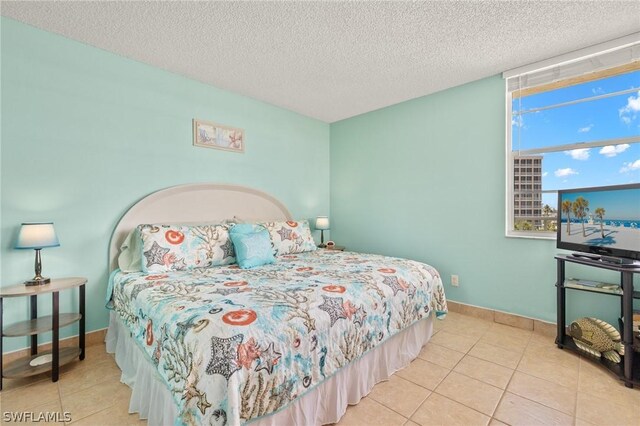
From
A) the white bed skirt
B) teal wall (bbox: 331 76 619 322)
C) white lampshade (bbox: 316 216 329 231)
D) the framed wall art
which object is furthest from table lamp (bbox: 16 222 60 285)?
teal wall (bbox: 331 76 619 322)

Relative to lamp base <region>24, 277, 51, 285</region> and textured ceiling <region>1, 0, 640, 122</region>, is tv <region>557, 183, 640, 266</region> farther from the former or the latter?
lamp base <region>24, 277, 51, 285</region>

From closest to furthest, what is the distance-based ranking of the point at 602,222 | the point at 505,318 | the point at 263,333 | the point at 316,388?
1. the point at 263,333
2. the point at 316,388
3. the point at 602,222
4. the point at 505,318

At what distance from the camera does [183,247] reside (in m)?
2.38

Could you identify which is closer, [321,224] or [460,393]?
[460,393]

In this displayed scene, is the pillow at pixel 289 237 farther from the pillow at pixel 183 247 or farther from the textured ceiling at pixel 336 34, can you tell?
the textured ceiling at pixel 336 34

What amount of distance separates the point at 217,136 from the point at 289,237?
4.53ft

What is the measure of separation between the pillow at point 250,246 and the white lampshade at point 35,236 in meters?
1.25

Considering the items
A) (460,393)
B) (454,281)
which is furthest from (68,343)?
(454,281)

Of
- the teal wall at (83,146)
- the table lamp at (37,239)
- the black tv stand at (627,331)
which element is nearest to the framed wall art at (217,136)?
the teal wall at (83,146)

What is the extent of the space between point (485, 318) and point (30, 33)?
4.71 m

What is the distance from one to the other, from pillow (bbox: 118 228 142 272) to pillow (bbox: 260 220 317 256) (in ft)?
3.76

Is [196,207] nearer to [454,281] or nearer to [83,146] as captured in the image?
[83,146]

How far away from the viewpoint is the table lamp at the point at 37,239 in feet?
6.27

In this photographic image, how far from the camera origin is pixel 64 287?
1977 millimetres
